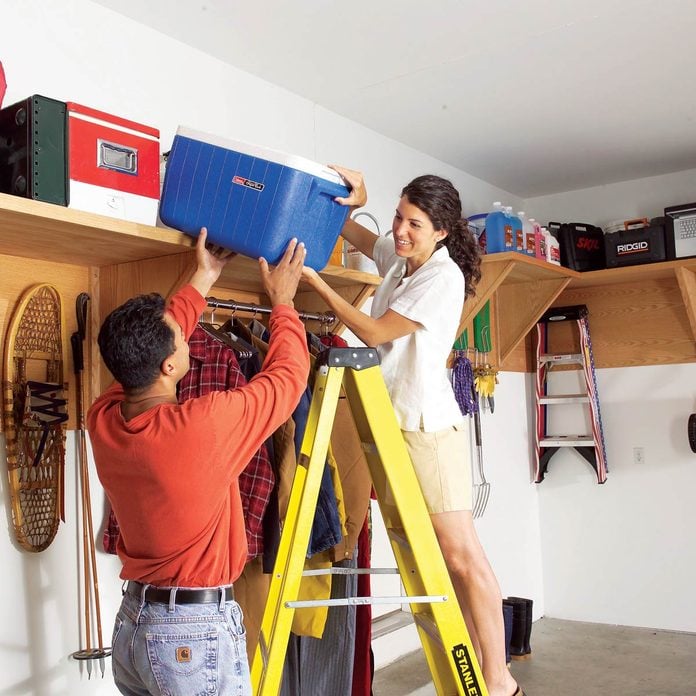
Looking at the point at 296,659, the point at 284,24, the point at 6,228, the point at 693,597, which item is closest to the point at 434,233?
the point at 284,24

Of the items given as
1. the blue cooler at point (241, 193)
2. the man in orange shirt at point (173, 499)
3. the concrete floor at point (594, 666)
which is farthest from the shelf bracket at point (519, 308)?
the man in orange shirt at point (173, 499)

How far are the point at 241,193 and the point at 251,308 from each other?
0.53 meters

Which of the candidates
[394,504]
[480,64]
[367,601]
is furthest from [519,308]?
[367,601]

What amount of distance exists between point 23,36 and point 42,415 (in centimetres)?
111

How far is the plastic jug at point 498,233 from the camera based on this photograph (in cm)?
419

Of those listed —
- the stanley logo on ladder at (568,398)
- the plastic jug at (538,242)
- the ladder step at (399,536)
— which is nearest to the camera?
the ladder step at (399,536)

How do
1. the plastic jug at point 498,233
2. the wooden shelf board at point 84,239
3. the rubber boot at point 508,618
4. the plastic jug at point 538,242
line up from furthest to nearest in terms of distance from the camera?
1. the plastic jug at point 538,242
2. the plastic jug at point 498,233
3. the rubber boot at point 508,618
4. the wooden shelf board at point 84,239

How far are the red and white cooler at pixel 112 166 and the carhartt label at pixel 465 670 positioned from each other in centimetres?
133

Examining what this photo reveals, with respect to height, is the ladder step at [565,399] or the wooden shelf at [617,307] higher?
the wooden shelf at [617,307]

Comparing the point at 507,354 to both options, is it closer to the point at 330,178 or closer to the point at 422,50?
the point at 422,50

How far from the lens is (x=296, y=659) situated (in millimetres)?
2705

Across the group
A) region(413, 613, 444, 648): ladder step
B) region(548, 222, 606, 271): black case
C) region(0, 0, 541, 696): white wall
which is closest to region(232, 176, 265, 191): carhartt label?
region(0, 0, 541, 696): white wall

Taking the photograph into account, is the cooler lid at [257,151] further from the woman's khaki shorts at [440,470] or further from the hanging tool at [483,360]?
the hanging tool at [483,360]

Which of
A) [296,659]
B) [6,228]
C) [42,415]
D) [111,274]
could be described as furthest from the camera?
[296,659]
